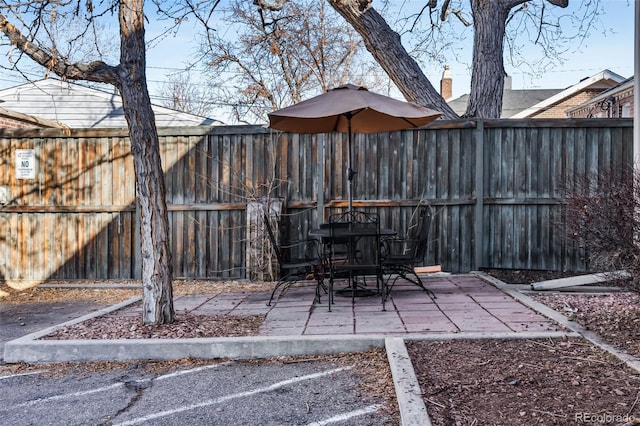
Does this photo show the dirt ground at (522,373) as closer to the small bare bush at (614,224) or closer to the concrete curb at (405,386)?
the concrete curb at (405,386)

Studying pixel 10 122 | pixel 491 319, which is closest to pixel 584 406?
pixel 491 319

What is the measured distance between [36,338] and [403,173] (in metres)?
4.76

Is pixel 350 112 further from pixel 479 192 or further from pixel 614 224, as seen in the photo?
pixel 614 224

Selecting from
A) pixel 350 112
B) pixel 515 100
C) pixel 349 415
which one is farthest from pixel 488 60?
pixel 515 100

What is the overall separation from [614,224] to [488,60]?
550cm

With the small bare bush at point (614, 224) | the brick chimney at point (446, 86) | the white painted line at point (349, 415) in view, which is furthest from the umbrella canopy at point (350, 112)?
the brick chimney at point (446, 86)

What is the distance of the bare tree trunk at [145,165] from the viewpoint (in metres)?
4.36

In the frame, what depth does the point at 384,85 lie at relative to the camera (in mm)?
22172

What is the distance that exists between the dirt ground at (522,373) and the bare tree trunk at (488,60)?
14.9 feet

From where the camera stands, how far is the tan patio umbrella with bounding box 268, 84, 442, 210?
5.16 meters

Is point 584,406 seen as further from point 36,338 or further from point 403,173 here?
point 403,173

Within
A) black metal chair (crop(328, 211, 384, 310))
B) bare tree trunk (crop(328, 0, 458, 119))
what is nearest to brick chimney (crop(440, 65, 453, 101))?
bare tree trunk (crop(328, 0, 458, 119))

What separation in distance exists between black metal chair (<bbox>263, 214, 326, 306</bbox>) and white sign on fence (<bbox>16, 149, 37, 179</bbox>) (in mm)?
3492

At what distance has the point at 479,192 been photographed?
7074 mm
